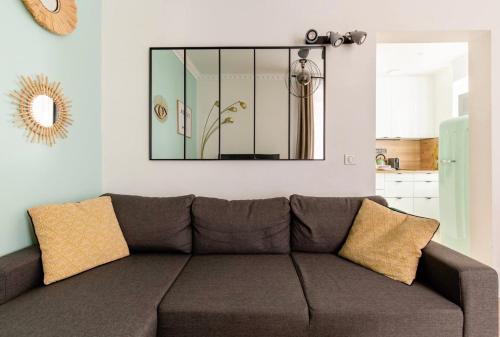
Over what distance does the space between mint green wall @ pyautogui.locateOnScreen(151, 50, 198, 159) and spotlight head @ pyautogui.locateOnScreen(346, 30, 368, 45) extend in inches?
54.6

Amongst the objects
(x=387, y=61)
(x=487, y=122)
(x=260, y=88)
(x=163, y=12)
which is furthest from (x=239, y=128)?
(x=387, y=61)

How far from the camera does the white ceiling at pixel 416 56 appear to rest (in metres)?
3.54

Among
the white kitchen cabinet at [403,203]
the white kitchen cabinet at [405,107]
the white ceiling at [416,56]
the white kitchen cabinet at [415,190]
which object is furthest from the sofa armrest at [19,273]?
the white kitchen cabinet at [405,107]

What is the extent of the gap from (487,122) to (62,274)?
11.1ft

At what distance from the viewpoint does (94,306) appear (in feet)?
3.89

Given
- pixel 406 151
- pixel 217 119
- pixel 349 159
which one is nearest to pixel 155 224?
pixel 217 119

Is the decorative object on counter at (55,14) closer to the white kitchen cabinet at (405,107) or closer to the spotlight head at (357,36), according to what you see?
the spotlight head at (357,36)

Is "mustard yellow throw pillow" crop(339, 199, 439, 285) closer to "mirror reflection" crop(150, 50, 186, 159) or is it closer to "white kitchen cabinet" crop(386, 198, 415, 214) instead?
"mirror reflection" crop(150, 50, 186, 159)

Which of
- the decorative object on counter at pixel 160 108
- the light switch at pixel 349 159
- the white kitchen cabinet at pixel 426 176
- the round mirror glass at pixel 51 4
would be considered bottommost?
the white kitchen cabinet at pixel 426 176

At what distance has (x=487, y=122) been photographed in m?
2.32

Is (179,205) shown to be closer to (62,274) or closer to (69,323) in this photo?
(62,274)

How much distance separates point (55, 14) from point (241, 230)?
6.41 ft

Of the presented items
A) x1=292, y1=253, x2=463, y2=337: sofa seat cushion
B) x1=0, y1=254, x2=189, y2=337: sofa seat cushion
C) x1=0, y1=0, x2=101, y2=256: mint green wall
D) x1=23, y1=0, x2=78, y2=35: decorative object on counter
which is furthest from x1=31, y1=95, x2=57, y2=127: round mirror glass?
x1=292, y1=253, x2=463, y2=337: sofa seat cushion

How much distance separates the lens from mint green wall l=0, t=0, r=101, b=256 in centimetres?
148
